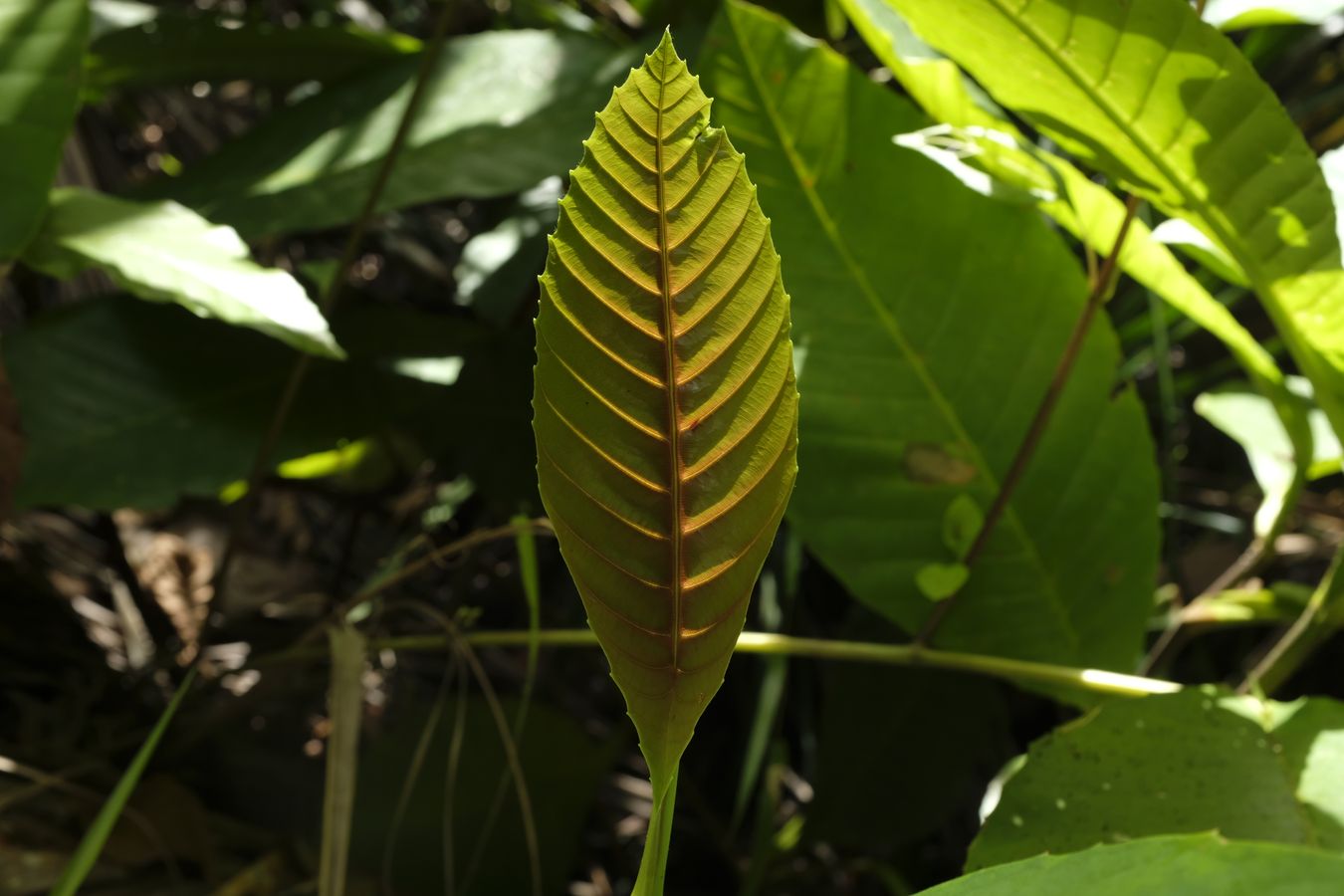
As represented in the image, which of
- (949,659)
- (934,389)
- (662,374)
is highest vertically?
(662,374)

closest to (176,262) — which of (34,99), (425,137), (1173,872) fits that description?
(34,99)

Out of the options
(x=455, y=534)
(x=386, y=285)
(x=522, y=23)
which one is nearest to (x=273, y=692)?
(x=455, y=534)

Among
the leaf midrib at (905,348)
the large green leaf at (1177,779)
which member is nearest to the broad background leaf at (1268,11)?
the leaf midrib at (905,348)

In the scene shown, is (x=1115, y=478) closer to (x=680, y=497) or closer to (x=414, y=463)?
(x=680, y=497)

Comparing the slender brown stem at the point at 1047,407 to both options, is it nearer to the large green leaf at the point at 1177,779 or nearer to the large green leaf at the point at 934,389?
the large green leaf at the point at 934,389

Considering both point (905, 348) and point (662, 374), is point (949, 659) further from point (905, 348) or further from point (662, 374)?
point (662, 374)

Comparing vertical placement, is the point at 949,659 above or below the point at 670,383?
below
